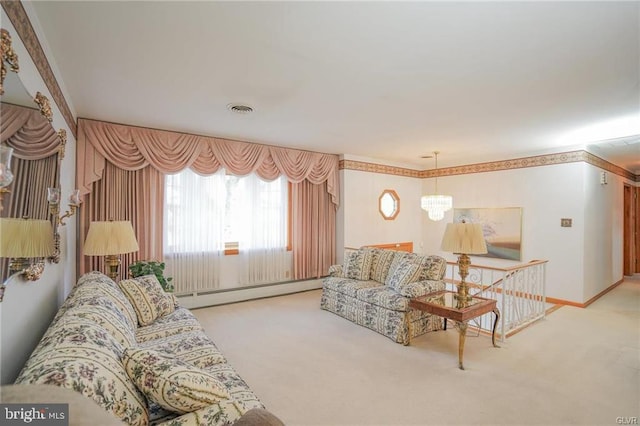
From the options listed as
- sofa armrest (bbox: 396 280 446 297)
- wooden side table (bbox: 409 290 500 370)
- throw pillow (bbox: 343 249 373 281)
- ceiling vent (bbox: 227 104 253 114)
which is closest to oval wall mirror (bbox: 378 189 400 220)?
throw pillow (bbox: 343 249 373 281)

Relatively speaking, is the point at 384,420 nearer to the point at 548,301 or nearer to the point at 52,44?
the point at 52,44

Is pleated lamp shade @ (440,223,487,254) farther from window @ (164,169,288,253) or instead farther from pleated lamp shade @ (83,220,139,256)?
pleated lamp shade @ (83,220,139,256)

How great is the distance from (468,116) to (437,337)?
2.50 metres

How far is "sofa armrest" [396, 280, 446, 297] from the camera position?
11.1ft

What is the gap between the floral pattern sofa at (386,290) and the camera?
3379 millimetres

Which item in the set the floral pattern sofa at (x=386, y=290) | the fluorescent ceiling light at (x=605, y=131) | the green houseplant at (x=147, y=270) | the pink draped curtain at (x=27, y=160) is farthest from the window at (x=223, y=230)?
the fluorescent ceiling light at (x=605, y=131)

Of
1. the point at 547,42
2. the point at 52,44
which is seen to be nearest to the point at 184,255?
the point at 52,44

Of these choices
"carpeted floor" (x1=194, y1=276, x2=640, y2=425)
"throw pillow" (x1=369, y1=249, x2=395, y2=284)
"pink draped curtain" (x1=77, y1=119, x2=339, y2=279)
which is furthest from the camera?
"throw pillow" (x1=369, y1=249, x2=395, y2=284)

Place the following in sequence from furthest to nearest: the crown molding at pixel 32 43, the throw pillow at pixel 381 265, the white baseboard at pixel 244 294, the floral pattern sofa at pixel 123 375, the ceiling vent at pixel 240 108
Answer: the white baseboard at pixel 244 294 → the throw pillow at pixel 381 265 → the ceiling vent at pixel 240 108 → the crown molding at pixel 32 43 → the floral pattern sofa at pixel 123 375

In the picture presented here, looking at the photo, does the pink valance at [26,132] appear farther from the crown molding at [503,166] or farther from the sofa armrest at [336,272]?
the crown molding at [503,166]

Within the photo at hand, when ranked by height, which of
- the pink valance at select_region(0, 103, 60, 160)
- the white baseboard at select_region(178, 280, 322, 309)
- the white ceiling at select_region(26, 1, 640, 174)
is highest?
the white ceiling at select_region(26, 1, 640, 174)

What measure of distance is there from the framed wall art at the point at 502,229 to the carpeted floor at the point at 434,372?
1.48 m

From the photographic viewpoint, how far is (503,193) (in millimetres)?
5578

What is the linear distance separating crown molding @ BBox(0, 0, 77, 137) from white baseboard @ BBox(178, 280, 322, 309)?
2.90 meters
